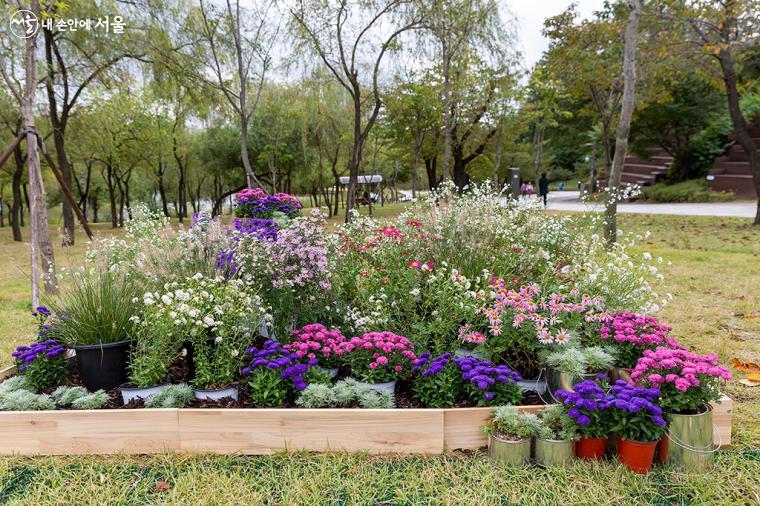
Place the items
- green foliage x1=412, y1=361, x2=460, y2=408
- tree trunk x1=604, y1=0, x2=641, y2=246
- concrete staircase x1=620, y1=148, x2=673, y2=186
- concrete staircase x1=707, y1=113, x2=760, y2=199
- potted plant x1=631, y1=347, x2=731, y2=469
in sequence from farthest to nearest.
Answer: concrete staircase x1=620, y1=148, x2=673, y2=186
concrete staircase x1=707, y1=113, x2=760, y2=199
tree trunk x1=604, y1=0, x2=641, y2=246
green foliage x1=412, y1=361, x2=460, y2=408
potted plant x1=631, y1=347, x2=731, y2=469

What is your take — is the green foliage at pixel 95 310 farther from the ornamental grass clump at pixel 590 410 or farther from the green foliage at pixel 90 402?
the ornamental grass clump at pixel 590 410

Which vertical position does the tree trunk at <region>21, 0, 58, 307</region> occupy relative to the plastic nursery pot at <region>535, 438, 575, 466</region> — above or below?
above

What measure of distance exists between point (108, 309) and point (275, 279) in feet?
3.43

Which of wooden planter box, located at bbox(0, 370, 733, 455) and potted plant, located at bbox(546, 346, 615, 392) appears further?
potted plant, located at bbox(546, 346, 615, 392)

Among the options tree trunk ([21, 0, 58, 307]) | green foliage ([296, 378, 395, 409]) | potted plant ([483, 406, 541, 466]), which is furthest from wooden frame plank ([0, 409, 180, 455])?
tree trunk ([21, 0, 58, 307])

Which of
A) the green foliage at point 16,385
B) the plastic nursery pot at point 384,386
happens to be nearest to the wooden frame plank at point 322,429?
the plastic nursery pot at point 384,386

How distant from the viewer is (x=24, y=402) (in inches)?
98.8

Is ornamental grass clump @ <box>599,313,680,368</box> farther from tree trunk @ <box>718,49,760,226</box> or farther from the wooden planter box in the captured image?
tree trunk @ <box>718,49,760,226</box>

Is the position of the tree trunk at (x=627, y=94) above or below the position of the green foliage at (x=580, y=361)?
above

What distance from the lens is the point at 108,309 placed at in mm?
2871

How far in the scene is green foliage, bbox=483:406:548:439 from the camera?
2238 mm

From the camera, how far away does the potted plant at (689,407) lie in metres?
2.12

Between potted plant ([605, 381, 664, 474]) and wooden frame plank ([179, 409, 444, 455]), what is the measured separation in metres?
0.81

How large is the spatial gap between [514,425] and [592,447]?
0.37 meters
